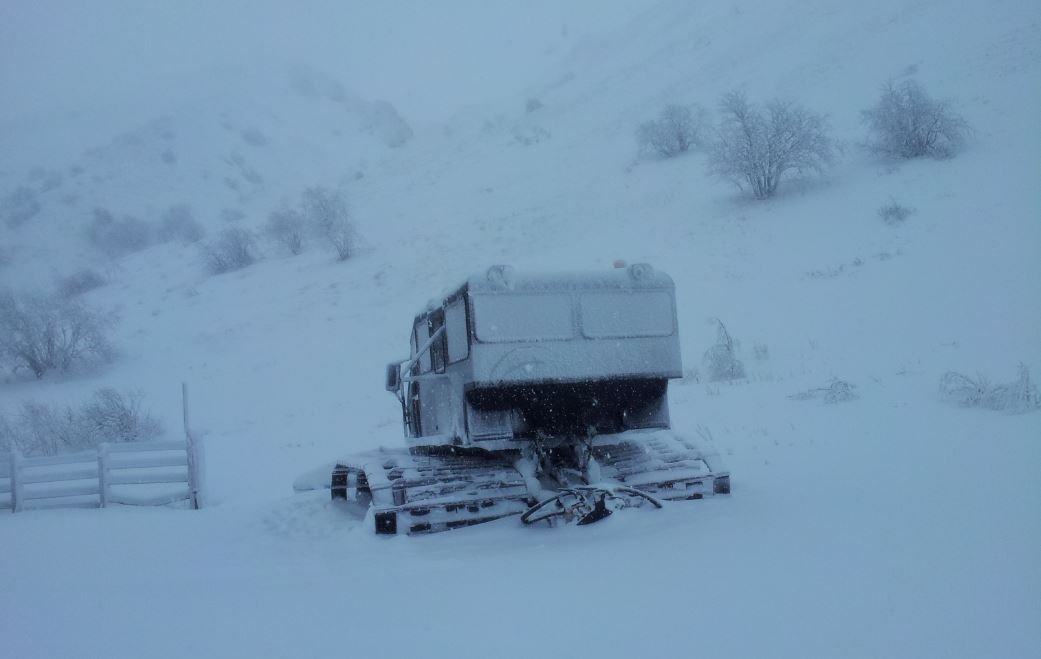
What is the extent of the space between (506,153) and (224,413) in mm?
23642

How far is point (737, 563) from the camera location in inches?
181

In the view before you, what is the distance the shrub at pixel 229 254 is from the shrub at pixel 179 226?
8027 millimetres

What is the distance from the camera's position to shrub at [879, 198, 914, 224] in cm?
1850

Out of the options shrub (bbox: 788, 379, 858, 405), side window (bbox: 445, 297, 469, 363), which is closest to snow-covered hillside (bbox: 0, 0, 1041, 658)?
shrub (bbox: 788, 379, 858, 405)

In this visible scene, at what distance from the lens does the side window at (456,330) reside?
652 centimetres

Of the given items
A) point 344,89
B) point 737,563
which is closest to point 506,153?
point 737,563

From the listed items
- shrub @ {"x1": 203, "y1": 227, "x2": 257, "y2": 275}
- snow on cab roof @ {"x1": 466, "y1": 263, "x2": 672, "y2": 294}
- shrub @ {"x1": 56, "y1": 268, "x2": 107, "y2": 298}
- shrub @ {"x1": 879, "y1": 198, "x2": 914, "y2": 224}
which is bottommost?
snow on cab roof @ {"x1": 466, "y1": 263, "x2": 672, "y2": 294}

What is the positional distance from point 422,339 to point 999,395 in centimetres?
705

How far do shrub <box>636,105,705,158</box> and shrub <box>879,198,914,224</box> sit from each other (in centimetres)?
1221

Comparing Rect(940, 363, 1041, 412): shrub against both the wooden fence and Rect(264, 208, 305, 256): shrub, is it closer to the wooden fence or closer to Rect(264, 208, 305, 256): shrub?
the wooden fence

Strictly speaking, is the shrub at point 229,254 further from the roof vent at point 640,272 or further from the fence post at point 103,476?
the roof vent at point 640,272

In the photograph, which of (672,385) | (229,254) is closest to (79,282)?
(229,254)

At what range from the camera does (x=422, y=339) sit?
8.46 m

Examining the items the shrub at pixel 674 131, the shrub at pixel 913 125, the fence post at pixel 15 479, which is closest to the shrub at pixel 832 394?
the fence post at pixel 15 479
